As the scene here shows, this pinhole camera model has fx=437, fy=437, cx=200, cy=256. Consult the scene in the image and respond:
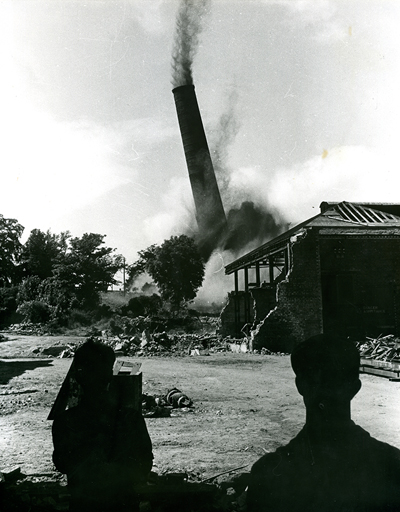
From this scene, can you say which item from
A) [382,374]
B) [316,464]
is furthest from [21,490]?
[382,374]

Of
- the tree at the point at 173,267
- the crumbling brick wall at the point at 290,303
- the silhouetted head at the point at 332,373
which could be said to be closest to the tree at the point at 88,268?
the tree at the point at 173,267

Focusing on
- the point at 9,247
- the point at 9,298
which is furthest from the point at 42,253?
the point at 9,298

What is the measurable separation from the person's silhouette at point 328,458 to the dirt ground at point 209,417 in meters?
1.78

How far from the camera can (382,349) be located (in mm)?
12938

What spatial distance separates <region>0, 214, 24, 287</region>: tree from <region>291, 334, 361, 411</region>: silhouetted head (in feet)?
9.61

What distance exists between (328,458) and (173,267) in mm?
6127

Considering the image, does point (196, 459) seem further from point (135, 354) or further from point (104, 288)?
point (135, 354)

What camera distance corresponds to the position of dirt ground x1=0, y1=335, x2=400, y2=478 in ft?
13.4

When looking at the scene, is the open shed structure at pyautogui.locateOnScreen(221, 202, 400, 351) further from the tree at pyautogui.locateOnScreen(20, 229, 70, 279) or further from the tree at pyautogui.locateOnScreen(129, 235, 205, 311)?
the tree at pyautogui.locateOnScreen(20, 229, 70, 279)

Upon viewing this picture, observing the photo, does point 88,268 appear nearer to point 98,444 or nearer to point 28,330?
point 98,444

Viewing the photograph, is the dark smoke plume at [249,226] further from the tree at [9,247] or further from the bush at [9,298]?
the tree at [9,247]

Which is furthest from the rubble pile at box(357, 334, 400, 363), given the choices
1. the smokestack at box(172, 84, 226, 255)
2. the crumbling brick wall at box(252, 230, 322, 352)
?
the smokestack at box(172, 84, 226, 255)

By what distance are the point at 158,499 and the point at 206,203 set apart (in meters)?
36.2

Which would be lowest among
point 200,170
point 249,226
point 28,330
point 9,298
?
point 28,330
